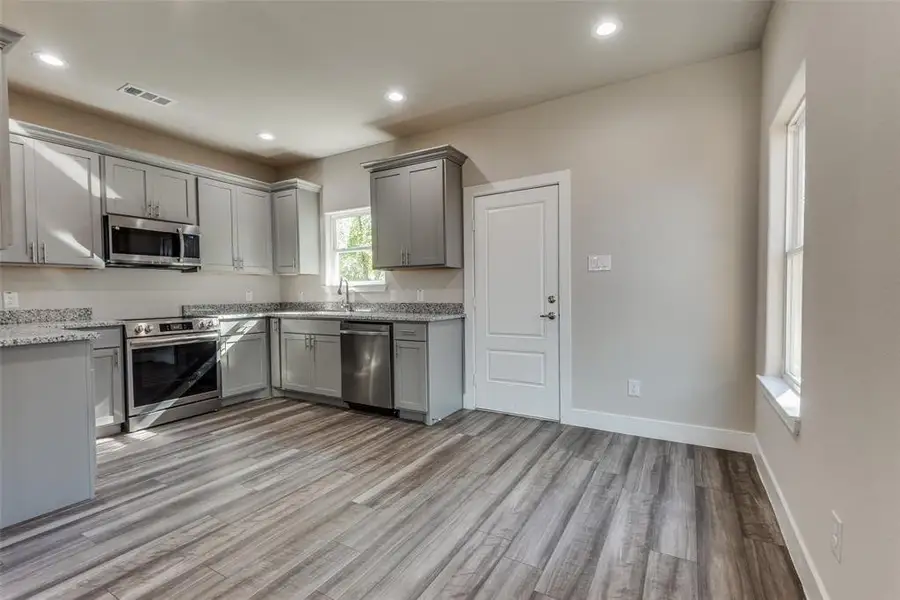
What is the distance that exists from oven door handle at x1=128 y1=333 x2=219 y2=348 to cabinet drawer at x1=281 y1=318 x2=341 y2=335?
2.25 feet

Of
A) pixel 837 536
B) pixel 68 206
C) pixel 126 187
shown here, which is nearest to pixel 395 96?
pixel 126 187

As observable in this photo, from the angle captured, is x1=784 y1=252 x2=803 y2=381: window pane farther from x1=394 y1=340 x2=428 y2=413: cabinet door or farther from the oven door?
the oven door

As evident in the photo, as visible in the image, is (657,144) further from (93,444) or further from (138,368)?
(138,368)

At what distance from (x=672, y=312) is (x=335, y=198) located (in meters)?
3.83

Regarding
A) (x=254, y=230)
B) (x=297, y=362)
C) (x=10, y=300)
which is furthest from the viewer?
(x=254, y=230)

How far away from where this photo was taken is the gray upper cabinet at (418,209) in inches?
151

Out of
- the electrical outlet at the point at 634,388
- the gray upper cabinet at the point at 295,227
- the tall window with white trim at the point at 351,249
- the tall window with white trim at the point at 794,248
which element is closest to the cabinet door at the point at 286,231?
the gray upper cabinet at the point at 295,227

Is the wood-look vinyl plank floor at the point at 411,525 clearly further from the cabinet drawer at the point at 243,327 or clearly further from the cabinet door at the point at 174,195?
the cabinet door at the point at 174,195

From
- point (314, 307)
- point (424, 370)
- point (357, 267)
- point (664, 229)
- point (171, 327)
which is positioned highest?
point (664, 229)

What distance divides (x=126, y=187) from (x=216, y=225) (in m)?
0.85

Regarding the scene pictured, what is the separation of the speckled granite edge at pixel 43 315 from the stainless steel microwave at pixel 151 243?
0.52m

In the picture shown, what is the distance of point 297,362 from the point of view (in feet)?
14.6

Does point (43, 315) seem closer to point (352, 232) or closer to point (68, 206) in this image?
point (68, 206)

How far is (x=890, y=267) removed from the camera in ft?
3.42
